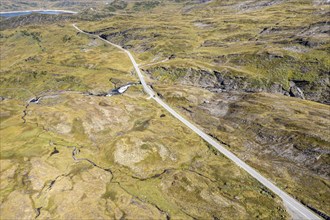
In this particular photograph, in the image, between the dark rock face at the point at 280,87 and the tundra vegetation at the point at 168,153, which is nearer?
the tundra vegetation at the point at 168,153

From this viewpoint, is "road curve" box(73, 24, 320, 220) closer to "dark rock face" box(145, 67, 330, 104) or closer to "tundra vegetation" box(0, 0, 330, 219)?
"tundra vegetation" box(0, 0, 330, 219)

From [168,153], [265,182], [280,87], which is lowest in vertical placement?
[280,87]

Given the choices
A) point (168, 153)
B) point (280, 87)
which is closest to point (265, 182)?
point (168, 153)

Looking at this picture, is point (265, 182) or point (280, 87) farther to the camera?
point (280, 87)

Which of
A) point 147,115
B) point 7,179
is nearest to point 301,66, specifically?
point 147,115

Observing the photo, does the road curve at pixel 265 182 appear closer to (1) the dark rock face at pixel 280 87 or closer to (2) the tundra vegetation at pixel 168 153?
(2) the tundra vegetation at pixel 168 153

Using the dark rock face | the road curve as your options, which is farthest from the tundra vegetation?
the road curve

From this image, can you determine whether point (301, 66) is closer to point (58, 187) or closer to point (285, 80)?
point (285, 80)

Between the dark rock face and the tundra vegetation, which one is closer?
the tundra vegetation

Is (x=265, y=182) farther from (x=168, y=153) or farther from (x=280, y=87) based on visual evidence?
(x=280, y=87)

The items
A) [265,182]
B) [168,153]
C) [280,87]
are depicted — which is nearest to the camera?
[265,182]

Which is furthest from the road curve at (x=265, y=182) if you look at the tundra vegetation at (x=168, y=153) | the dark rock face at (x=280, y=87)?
the dark rock face at (x=280, y=87)
